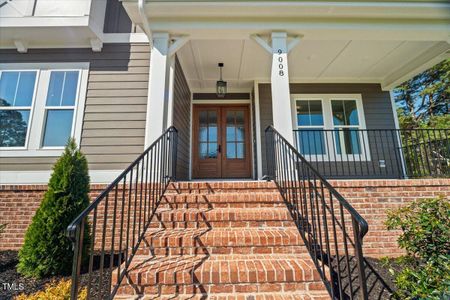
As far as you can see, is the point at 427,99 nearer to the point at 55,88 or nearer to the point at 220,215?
the point at 220,215

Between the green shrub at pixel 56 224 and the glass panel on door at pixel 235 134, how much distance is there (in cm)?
368

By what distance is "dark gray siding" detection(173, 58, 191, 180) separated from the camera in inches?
176

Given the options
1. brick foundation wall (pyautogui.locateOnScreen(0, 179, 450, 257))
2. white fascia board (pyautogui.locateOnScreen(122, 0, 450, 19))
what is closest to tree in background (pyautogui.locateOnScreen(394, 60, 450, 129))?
white fascia board (pyautogui.locateOnScreen(122, 0, 450, 19))

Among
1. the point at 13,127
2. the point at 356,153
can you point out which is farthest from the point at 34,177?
the point at 356,153

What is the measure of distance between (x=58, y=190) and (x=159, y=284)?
71.5 inches

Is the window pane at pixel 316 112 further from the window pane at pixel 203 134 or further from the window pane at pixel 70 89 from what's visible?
the window pane at pixel 70 89

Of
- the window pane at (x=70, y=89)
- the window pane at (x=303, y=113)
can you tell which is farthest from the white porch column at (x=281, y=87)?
the window pane at (x=70, y=89)

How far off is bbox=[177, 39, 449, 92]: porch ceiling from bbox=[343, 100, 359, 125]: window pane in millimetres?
577

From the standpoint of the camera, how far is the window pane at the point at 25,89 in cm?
422

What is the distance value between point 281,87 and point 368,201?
2110 mm

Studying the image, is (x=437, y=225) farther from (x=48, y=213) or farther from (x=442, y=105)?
(x=442, y=105)

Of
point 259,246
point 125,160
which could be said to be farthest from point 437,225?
point 125,160

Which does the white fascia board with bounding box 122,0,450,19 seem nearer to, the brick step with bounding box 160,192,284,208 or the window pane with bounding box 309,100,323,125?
the window pane with bounding box 309,100,323,125

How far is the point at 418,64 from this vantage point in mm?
5133
